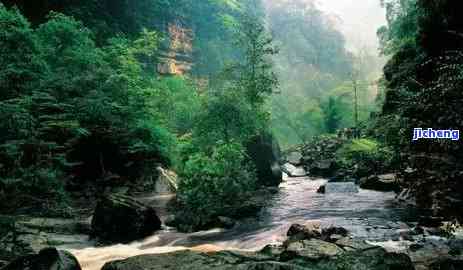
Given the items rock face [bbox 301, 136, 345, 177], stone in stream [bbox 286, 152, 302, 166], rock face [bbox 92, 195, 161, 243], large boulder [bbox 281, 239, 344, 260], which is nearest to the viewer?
large boulder [bbox 281, 239, 344, 260]

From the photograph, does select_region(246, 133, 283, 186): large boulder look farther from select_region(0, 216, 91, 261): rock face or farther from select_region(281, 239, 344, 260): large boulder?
select_region(281, 239, 344, 260): large boulder

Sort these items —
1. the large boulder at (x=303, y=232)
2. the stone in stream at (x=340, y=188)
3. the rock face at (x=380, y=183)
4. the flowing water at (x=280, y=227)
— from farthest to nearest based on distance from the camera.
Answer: the stone in stream at (x=340, y=188) → the rock face at (x=380, y=183) → the flowing water at (x=280, y=227) → the large boulder at (x=303, y=232)

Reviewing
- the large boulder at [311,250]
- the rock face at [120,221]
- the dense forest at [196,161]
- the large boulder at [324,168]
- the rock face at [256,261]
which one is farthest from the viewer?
the large boulder at [324,168]

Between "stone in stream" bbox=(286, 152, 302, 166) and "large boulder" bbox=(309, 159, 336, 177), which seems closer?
"large boulder" bbox=(309, 159, 336, 177)

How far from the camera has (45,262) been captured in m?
6.04

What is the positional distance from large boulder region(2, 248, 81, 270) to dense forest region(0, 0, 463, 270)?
2 cm

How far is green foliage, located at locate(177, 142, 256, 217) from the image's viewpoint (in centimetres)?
1407

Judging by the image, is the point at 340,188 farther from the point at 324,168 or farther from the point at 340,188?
the point at 324,168

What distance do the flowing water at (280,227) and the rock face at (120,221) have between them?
17.6 inches

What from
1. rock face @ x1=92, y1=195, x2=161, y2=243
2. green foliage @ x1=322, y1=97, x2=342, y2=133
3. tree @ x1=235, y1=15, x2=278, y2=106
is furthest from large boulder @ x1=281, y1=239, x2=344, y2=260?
green foliage @ x1=322, y1=97, x2=342, y2=133

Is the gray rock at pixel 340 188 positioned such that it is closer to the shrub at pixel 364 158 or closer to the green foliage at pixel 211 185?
the shrub at pixel 364 158

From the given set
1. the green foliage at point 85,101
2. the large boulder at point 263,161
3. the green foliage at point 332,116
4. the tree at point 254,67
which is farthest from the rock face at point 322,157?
the green foliage at point 332,116

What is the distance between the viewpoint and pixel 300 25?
87062 millimetres

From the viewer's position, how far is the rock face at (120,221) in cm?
1194
